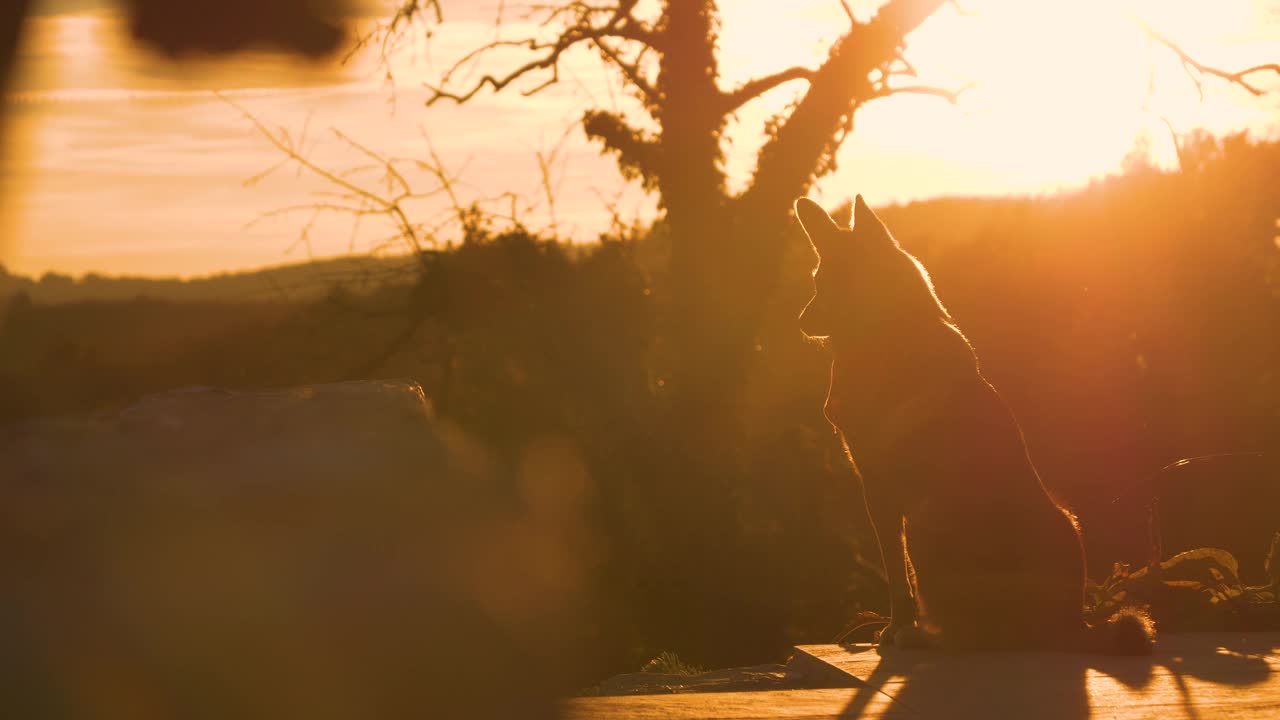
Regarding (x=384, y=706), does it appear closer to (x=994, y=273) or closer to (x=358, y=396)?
(x=358, y=396)

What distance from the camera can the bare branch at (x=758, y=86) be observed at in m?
16.0

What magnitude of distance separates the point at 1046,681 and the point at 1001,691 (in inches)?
11.0

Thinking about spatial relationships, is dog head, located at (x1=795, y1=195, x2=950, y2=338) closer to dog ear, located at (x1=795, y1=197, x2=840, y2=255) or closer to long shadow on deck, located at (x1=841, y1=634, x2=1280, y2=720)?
dog ear, located at (x1=795, y1=197, x2=840, y2=255)

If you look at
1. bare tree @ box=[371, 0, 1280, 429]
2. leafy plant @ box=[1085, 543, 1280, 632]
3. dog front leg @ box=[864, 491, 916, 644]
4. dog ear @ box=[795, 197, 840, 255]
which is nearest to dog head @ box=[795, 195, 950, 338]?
dog ear @ box=[795, 197, 840, 255]

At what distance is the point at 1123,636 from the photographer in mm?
5176

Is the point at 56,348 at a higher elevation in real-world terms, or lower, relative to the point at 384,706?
higher

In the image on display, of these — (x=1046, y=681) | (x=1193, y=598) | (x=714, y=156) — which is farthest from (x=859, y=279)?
(x=714, y=156)

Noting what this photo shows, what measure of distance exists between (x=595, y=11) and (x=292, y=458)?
46.2ft

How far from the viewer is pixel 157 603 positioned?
2.88 metres

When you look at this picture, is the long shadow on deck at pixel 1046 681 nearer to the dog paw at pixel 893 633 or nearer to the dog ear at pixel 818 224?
the dog paw at pixel 893 633

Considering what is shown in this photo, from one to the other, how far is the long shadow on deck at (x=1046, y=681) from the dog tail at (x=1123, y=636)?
0.21 feet

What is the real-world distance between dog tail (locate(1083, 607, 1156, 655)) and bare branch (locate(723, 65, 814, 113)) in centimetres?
1170

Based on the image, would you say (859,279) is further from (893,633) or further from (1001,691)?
(1001,691)

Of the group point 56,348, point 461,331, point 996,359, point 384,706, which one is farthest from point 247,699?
point 996,359
